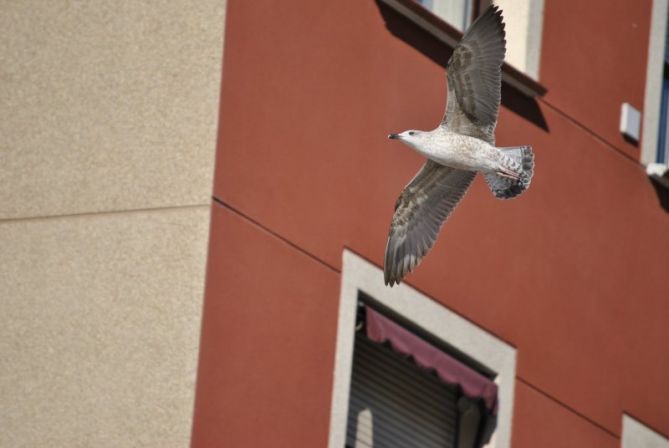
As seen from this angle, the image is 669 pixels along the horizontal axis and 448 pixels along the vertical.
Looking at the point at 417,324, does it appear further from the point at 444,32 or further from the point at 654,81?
the point at 654,81

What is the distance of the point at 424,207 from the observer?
11258 millimetres

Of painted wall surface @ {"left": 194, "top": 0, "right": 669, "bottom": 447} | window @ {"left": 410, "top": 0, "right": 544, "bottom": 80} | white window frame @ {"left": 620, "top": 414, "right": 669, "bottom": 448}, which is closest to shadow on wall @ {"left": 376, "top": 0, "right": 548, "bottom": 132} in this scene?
painted wall surface @ {"left": 194, "top": 0, "right": 669, "bottom": 447}

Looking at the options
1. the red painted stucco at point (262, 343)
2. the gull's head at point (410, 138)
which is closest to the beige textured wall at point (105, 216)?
the red painted stucco at point (262, 343)

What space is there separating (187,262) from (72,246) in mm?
721

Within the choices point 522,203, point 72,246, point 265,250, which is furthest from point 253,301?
point 522,203

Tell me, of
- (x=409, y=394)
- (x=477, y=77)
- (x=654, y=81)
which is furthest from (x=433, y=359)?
(x=654, y=81)

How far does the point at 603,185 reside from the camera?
521 inches

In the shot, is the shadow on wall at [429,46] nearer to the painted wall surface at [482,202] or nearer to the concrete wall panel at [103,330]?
the painted wall surface at [482,202]

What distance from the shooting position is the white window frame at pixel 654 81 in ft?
45.0

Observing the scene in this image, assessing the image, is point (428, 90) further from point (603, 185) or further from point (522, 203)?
point (603, 185)

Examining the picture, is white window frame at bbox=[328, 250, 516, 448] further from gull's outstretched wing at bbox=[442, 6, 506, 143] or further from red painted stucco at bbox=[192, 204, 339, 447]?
gull's outstretched wing at bbox=[442, 6, 506, 143]

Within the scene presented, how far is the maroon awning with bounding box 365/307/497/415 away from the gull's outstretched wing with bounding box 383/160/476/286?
298 millimetres

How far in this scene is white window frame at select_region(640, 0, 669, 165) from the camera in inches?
540

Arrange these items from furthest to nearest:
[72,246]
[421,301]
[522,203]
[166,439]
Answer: [522,203]
[421,301]
[72,246]
[166,439]
